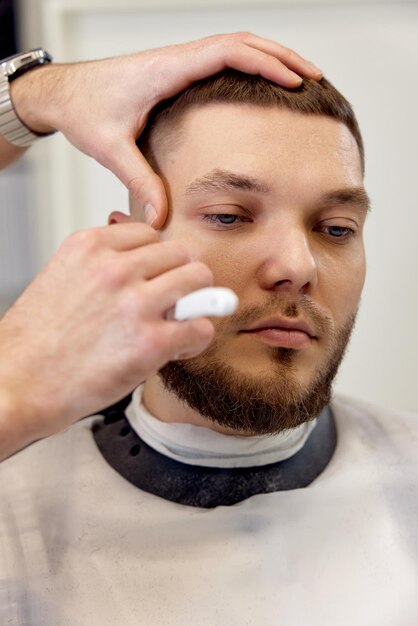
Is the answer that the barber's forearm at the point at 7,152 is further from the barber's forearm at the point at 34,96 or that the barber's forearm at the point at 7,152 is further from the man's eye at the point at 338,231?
the man's eye at the point at 338,231

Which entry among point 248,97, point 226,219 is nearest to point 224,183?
point 226,219

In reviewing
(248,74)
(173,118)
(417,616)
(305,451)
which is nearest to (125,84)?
(173,118)

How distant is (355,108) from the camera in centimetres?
254

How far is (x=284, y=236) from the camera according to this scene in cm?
127

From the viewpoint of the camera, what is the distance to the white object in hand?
0.87 m

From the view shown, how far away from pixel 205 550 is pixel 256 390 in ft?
0.92

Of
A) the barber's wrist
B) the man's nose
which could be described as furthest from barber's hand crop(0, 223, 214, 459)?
the barber's wrist

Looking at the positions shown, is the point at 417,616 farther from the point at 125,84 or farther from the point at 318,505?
the point at 125,84

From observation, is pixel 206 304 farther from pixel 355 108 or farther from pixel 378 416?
pixel 355 108

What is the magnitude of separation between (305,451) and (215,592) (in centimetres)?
34

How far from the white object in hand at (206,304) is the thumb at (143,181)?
1.31 feet

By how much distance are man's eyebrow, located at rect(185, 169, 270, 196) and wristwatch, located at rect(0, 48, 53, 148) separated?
500mm

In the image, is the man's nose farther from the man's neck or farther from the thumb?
the man's neck

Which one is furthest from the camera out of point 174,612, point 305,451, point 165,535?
point 305,451
